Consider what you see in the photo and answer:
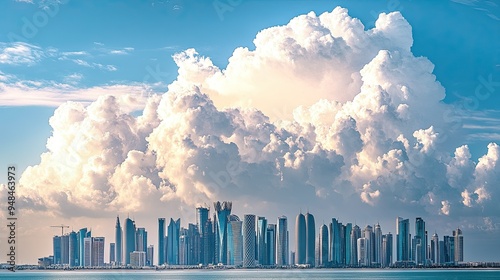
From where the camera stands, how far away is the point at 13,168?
10488 centimetres

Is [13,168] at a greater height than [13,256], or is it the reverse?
[13,168]

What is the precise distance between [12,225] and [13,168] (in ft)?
23.3

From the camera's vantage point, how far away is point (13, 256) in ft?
368

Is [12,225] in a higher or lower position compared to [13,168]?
lower

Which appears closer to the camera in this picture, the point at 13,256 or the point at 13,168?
the point at 13,168

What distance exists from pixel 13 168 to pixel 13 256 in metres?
Answer: 14.0

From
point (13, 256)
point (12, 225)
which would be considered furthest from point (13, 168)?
point (13, 256)

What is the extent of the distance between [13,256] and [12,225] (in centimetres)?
838

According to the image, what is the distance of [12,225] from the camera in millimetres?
105438

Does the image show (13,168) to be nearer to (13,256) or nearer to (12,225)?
(12,225)
